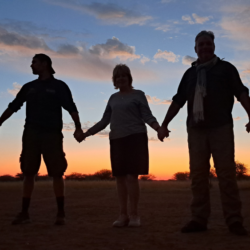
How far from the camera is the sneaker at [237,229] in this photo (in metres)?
4.23

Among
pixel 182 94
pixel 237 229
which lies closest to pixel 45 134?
pixel 182 94

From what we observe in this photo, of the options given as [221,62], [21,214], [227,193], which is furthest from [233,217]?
[21,214]

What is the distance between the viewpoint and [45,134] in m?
5.50

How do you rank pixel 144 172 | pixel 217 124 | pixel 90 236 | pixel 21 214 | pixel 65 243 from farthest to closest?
pixel 21 214
pixel 144 172
pixel 217 124
pixel 90 236
pixel 65 243

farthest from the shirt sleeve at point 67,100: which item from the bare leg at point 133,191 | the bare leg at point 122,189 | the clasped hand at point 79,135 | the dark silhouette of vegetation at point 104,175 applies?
the dark silhouette of vegetation at point 104,175

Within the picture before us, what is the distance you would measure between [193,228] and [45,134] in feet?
8.28

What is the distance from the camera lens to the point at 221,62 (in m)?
4.80

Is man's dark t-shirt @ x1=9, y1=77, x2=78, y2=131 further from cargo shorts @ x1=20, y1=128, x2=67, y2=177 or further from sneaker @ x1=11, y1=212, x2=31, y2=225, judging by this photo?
sneaker @ x1=11, y1=212, x2=31, y2=225

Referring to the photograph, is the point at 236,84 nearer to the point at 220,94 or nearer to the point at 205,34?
the point at 220,94

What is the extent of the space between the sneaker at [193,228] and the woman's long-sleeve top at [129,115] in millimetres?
1449

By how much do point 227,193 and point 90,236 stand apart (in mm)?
1724

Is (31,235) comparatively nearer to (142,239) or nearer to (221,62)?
(142,239)

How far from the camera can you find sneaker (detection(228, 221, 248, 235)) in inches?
167

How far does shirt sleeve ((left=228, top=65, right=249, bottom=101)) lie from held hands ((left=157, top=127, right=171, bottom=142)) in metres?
1.06
